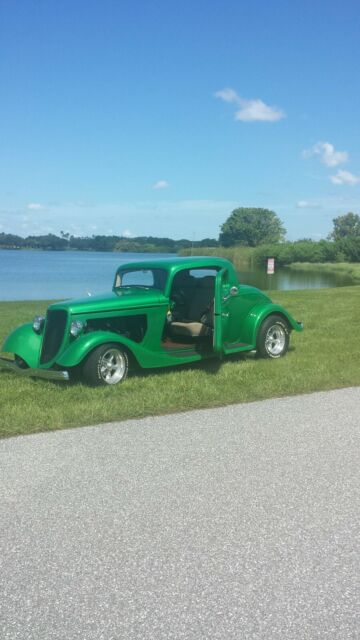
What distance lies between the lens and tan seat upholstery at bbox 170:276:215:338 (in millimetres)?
8289

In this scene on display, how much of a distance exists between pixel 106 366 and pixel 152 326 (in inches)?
36.5

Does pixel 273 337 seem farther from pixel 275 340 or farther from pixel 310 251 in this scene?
pixel 310 251

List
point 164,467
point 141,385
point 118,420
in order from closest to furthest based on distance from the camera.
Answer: point 164,467
point 118,420
point 141,385

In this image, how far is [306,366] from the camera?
27.3 feet

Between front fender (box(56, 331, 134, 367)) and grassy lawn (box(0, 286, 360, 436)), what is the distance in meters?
0.32

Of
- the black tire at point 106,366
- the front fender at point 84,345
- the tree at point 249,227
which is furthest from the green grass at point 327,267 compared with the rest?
the front fender at point 84,345

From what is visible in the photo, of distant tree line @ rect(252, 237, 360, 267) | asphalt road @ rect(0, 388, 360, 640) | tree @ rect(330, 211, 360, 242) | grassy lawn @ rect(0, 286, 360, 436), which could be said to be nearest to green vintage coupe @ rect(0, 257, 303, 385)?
grassy lawn @ rect(0, 286, 360, 436)

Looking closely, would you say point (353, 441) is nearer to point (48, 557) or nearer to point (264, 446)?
point (264, 446)

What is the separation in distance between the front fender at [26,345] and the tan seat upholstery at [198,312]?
189 cm

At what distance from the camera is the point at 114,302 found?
303 inches

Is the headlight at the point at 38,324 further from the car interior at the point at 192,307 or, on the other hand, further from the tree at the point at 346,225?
the tree at the point at 346,225

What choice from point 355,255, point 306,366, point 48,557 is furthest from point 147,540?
point 355,255

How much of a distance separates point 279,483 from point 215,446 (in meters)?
0.89

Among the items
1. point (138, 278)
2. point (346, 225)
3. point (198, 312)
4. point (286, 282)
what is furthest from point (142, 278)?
point (346, 225)
